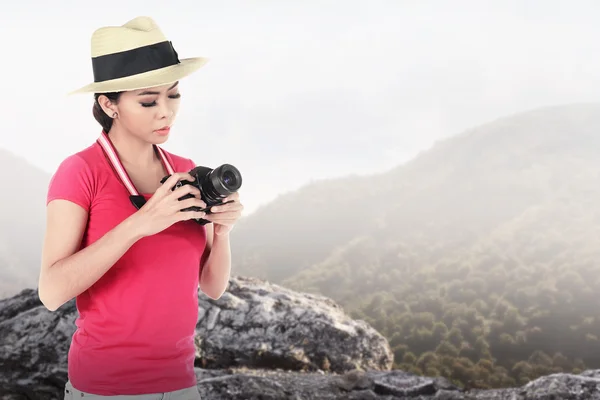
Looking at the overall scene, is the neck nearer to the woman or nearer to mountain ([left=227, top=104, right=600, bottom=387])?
the woman

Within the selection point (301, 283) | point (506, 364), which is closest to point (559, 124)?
point (301, 283)

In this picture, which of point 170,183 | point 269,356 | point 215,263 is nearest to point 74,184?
point 170,183

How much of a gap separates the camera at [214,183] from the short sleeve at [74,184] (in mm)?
184

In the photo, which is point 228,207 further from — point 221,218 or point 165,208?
point 165,208

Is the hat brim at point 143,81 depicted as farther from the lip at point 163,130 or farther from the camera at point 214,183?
the camera at point 214,183

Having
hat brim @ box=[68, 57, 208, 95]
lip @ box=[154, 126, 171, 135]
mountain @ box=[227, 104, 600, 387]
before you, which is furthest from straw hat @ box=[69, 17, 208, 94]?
mountain @ box=[227, 104, 600, 387]

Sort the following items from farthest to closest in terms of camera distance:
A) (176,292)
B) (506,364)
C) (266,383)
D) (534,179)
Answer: (534,179)
(506,364)
(266,383)
(176,292)

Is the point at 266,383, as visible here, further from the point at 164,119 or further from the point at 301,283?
the point at 301,283

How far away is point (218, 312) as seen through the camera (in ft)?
15.5

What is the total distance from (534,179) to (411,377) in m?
14.4

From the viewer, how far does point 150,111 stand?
1.63 m

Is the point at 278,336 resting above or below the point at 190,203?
below

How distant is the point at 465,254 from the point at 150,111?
10.3 m

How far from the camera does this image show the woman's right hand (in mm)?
1455
